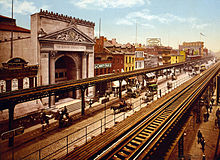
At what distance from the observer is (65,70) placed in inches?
1138

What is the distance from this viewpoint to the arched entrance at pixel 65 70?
91.1ft

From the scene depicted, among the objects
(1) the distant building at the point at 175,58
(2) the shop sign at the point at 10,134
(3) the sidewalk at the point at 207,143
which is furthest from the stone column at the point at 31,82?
(1) the distant building at the point at 175,58

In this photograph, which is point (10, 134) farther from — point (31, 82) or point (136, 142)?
point (31, 82)

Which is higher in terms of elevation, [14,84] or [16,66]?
[16,66]

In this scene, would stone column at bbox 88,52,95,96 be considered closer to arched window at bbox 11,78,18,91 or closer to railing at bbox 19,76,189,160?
railing at bbox 19,76,189,160

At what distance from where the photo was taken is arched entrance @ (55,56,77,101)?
91.1 feet

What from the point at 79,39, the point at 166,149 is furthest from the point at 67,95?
the point at 166,149

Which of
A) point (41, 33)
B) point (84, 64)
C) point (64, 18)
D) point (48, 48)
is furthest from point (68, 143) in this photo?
point (64, 18)

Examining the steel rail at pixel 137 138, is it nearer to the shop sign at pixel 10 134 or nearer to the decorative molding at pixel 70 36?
the shop sign at pixel 10 134

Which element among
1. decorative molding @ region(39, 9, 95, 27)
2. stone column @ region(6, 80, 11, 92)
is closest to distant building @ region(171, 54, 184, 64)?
decorative molding @ region(39, 9, 95, 27)

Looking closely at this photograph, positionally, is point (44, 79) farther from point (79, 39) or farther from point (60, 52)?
point (79, 39)

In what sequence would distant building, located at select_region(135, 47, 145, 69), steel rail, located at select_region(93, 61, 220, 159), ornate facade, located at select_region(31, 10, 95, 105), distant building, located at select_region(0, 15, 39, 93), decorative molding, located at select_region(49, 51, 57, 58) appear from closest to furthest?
steel rail, located at select_region(93, 61, 220, 159) → distant building, located at select_region(0, 15, 39, 93) → ornate facade, located at select_region(31, 10, 95, 105) → decorative molding, located at select_region(49, 51, 57, 58) → distant building, located at select_region(135, 47, 145, 69)

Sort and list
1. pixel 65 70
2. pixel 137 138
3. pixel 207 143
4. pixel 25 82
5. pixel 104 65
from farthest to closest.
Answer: pixel 104 65 < pixel 65 70 < pixel 25 82 < pixel 207 143 < pixel 137 138

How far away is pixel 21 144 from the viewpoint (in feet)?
41.4
